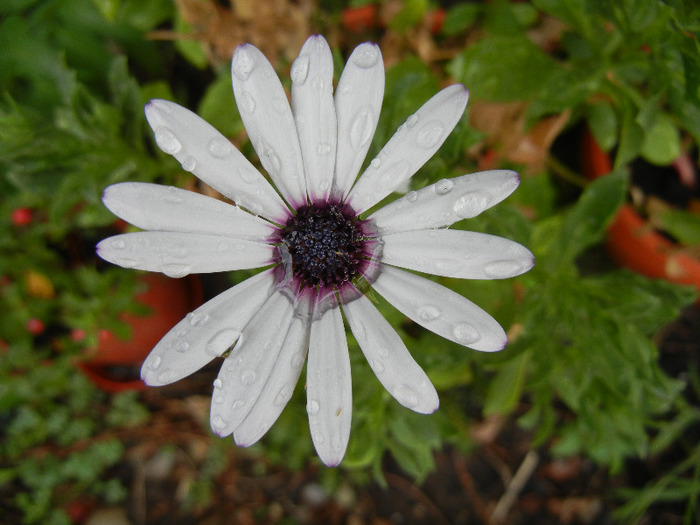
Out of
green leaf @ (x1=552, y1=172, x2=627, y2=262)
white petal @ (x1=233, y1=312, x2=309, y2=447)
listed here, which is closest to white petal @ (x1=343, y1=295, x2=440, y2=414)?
white petal @ (x1=233, y1=312, x2=309, y2=447)

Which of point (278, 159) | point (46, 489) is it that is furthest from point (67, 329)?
point (278, 159)

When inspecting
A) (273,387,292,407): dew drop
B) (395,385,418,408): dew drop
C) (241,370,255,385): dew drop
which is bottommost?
(273,387,292,407): dew drop

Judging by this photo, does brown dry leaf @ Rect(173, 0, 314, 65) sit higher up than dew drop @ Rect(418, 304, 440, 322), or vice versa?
brown dry leaf @ Rect(173, 0, 314, 65)

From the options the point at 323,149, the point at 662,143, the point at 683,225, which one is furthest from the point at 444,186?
the point at 683,225

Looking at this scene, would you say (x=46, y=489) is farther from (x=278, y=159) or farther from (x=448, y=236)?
(x=448, y=236)

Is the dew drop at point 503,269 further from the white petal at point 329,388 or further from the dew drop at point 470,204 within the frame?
the white petal at point 329,388

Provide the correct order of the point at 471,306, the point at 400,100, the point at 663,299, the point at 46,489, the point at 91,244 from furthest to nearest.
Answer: the point at 46,489 < the point at 91,244 < the point at 663,299 < the point at 400,100 < the point at 471,306

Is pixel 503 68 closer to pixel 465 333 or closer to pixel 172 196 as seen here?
pixel 465 333

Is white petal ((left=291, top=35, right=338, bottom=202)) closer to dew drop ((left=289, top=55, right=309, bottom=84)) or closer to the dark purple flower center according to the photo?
dew drop ((left=289, top=55, right=309, bottom=84))
